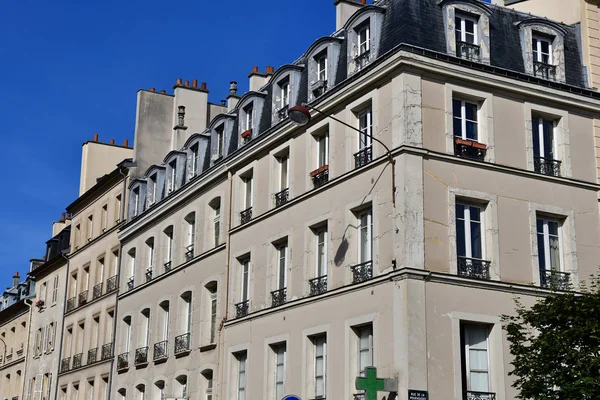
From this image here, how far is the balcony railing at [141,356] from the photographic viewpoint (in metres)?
32.8

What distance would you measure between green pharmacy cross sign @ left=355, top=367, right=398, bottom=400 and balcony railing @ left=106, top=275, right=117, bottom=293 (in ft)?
62.9

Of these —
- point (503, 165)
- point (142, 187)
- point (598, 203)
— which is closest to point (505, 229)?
point (503, 165)

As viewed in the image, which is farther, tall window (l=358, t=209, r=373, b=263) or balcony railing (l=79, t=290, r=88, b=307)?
balcony railing (l=79, t=290, r=88, b=307)

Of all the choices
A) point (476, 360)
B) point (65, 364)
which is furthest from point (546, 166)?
point (65, 364)

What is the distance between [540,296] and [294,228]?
643cm

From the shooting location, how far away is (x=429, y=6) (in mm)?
22875

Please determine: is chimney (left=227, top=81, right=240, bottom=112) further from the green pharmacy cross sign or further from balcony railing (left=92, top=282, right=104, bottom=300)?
the green pharmacy cross sign

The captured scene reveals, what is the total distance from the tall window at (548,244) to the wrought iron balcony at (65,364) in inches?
953

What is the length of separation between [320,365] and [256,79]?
39.9ft

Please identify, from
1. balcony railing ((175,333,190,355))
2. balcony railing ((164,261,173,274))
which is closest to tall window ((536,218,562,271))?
balcony railing ((175,333,190,355))

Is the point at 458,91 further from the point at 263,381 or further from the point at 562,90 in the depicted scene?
the point at 263,381

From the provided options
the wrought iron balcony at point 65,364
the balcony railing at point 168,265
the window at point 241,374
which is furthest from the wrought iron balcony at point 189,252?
the wrought iron balcony at point 65,364

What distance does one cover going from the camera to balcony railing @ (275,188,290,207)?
25531mm

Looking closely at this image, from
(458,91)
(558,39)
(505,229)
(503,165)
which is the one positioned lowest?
(505,229)
